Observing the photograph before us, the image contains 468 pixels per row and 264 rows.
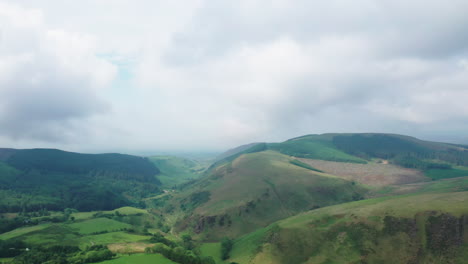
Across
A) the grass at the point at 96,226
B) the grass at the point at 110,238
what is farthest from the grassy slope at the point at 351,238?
the grass at the point at 96,226

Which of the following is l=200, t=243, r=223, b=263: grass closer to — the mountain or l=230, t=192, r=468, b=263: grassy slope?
the mountain

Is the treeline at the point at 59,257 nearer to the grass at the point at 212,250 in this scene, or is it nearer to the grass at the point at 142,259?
the grass at the point at 142,259

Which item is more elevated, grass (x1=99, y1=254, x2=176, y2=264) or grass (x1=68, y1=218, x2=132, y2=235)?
grass (x1=99, y1=254, x2=176, y2=264)

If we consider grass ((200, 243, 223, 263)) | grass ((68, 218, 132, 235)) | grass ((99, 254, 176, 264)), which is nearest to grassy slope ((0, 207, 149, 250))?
grass ((68, 218, 132, 235))

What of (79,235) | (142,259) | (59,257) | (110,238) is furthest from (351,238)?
(79,235)

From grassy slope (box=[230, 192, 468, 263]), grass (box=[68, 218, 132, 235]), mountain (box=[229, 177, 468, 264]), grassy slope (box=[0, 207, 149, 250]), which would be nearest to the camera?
mountain (box=[229, 177, 468, 264])

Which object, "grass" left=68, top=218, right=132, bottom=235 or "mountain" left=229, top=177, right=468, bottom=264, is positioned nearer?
"mountain" left=229, top=177, right=468, bottom=264
